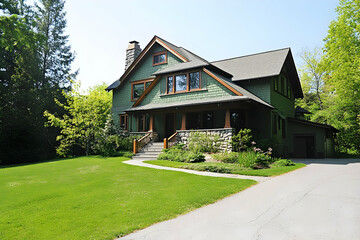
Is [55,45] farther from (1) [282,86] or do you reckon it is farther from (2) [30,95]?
(1) [282,86]

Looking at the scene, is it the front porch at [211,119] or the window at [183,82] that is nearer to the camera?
the front porch at [211,119]

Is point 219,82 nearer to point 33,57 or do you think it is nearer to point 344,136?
point 344,136

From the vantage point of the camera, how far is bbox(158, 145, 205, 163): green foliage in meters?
13.2

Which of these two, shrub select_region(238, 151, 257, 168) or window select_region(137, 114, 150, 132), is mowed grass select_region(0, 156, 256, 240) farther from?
window select_region(137, 114, 150, 132)

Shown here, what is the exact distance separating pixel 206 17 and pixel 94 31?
5969 mm

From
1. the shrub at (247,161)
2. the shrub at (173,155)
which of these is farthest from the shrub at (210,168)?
the shrub at (173,155)

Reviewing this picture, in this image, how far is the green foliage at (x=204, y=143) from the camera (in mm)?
15055

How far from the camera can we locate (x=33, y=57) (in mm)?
26984

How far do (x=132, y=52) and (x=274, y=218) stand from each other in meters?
23.2

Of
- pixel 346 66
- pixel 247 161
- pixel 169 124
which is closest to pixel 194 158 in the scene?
pixel 247 161

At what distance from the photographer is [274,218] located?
478cm

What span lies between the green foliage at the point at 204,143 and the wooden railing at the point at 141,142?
151 inches

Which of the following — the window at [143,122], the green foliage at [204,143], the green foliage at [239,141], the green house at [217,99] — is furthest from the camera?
the window at [143,122]

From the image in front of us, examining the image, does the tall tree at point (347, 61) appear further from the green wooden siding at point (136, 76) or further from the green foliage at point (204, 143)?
the green foliage at point (204, 143)
